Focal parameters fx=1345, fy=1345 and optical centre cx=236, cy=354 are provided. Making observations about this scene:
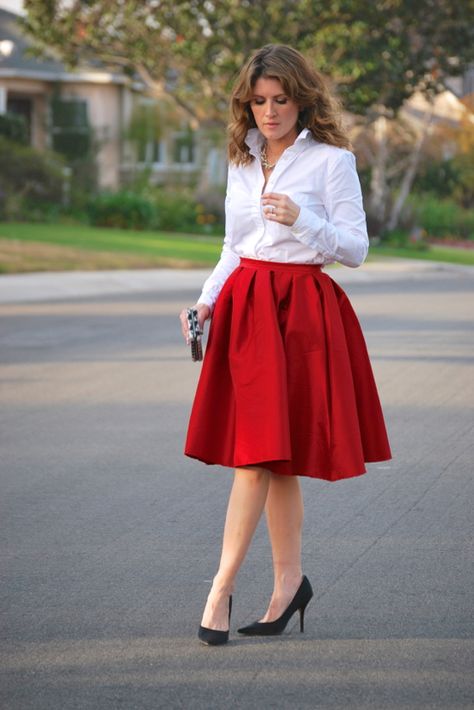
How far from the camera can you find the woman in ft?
14.0

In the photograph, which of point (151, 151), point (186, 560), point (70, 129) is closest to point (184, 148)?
point (151, 151)

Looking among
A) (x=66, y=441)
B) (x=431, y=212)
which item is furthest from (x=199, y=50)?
(x=66, y=441)

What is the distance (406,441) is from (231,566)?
3803 mm

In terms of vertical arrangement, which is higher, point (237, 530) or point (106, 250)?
point (237, 530)

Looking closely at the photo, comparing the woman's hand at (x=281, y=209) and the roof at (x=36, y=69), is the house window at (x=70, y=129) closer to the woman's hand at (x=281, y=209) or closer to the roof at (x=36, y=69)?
the roof at (x=36, y=69)

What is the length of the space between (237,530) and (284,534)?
0.22 m

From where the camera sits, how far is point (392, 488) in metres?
6.80

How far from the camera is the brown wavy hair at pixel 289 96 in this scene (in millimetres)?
4254

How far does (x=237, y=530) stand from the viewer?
4363 mm

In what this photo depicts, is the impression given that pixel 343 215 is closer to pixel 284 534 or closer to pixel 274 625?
pixel 284 534

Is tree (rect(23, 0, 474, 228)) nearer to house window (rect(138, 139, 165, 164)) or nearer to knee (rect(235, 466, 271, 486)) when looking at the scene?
house window (rect(138, 139, 165, 164))

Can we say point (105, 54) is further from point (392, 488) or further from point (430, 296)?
point (392, 488)

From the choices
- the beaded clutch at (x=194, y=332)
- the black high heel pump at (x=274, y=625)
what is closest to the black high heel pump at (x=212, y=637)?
the black high heel pump at (x=274, y=625)

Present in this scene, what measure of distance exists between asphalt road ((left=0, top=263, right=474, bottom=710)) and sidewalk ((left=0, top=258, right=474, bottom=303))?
6.83 meters
